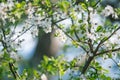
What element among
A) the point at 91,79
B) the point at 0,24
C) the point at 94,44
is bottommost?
the point at 91,79

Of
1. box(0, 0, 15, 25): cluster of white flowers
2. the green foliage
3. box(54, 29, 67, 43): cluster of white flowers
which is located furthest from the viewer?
box(54, 29, 67, 43): cluster of white flowers

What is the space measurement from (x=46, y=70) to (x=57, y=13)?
1.82ft

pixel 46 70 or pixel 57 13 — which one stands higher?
pixel 57 13

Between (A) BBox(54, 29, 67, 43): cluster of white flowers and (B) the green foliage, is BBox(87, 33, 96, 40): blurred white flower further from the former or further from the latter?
(A) BBox(54, 29, 67, 43): cluster of white flowers

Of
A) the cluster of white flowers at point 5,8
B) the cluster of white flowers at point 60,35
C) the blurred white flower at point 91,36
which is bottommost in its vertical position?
the blurred white flower at point 91,36

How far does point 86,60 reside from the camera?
4777mm

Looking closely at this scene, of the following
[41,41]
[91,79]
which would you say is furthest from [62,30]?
[41,41]

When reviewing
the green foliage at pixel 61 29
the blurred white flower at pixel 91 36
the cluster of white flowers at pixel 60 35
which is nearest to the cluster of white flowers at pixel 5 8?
the green foliage at pixel 61 29

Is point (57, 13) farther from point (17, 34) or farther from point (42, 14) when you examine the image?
point (17, 34)

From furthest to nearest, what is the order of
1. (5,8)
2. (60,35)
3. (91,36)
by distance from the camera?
(60,35)
(91,36)
(5,8)

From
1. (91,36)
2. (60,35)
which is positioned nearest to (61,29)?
(60,35)

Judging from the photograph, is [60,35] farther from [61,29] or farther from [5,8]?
[5,8]

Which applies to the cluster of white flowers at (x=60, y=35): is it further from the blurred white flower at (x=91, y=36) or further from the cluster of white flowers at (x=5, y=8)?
the cluster of white flowers at (x=5, y=8)

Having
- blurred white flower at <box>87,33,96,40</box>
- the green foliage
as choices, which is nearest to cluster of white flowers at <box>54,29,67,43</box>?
the green foliage
